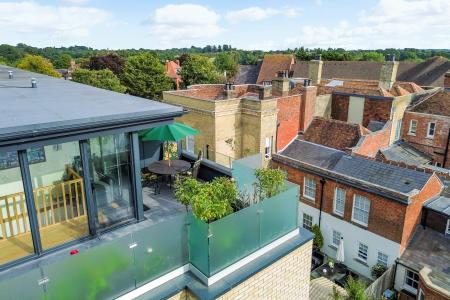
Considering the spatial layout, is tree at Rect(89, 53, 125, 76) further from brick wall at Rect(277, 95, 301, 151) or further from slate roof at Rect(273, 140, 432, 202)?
slate roof at Rect(273, 140, 432, 202)

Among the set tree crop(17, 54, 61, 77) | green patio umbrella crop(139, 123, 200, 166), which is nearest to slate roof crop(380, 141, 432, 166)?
green patio umbrella crop(139, 123, 200, 166)

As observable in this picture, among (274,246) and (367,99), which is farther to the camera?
(367,99)

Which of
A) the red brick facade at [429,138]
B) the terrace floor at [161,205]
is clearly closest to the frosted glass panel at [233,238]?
the terrace floor at [161,205]

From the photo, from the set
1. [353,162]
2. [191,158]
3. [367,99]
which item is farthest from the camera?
[367,99]

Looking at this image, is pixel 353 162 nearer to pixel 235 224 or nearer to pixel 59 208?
pixel 235 224

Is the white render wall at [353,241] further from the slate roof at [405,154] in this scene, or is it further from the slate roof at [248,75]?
the slate roof at [248,75]

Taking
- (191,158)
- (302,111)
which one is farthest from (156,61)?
(191,158)

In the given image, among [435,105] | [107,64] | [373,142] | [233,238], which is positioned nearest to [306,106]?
[373,142]
